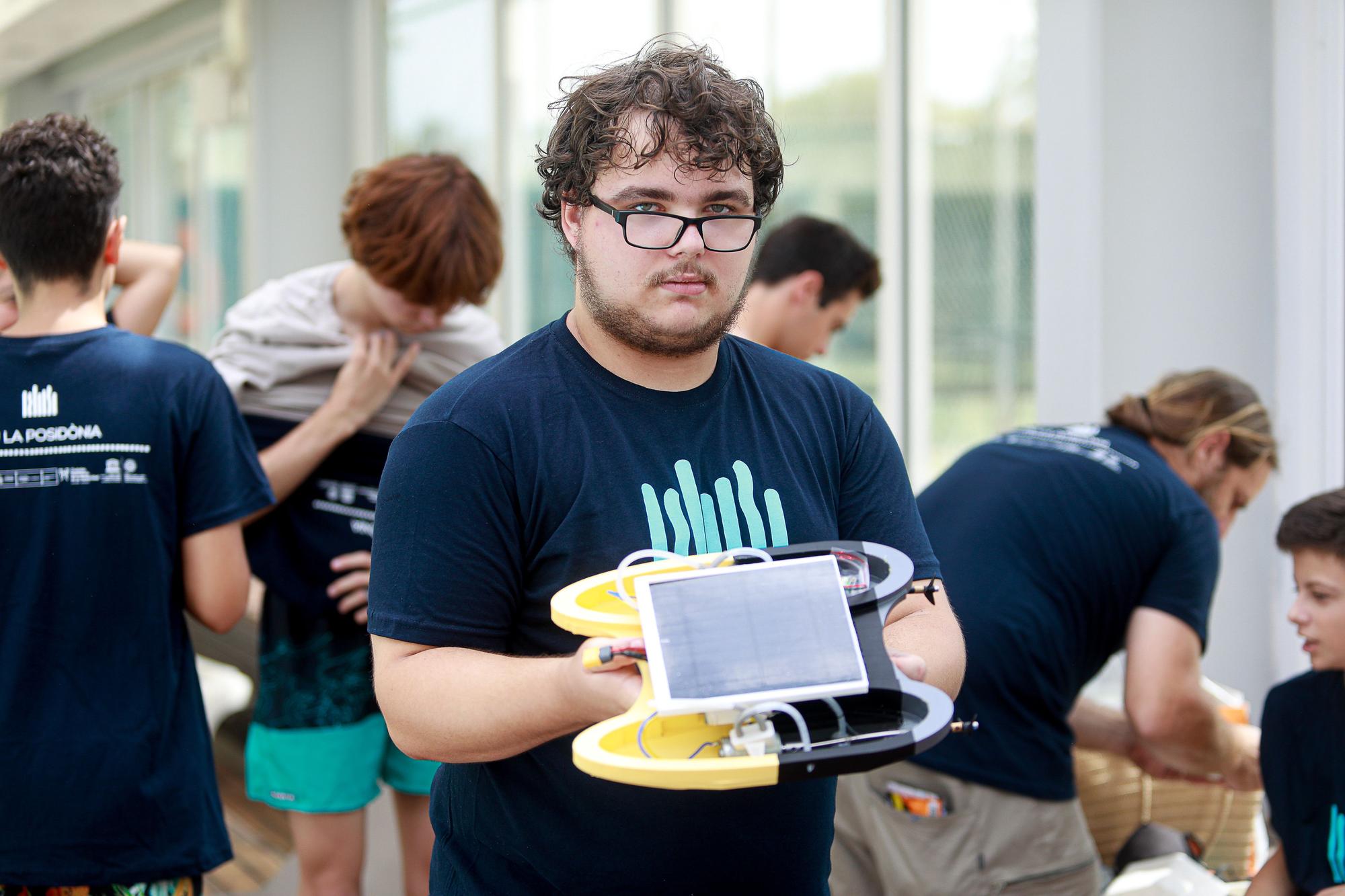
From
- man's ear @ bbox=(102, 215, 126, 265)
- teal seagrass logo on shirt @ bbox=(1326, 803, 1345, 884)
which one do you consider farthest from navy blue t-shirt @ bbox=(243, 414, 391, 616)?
teal seagrass logo on shirt @ bbox=(1326, 803, 1345, 884)

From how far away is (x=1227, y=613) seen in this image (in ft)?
10.2

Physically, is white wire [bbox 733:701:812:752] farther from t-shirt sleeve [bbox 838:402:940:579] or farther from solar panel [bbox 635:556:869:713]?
t-shirt sleeve [bbox 838:402:940:579]

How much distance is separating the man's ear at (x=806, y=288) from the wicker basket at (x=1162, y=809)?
1198 millimetres

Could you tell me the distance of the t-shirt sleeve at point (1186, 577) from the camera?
220 cm

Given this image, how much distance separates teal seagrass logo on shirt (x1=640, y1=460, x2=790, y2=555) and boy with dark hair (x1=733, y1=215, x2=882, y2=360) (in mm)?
1625

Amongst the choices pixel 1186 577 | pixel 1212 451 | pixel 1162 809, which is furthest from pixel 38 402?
pixel 1162 809

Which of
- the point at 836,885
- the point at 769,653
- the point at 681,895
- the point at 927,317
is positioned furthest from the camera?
the point at 927,317

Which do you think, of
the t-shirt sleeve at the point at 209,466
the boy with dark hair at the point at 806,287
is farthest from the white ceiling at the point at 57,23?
the t-shirt sleeve at the point at 209,466

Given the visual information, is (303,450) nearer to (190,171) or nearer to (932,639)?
(932,639)

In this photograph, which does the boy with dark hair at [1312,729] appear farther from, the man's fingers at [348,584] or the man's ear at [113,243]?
the man's ear at [113,243]

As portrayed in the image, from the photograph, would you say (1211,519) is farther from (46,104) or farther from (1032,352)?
(46,104)

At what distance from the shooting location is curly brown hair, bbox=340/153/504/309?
7.66ft

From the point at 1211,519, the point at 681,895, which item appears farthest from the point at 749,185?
the point at 1211,519

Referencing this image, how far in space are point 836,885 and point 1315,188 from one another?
1.86m
